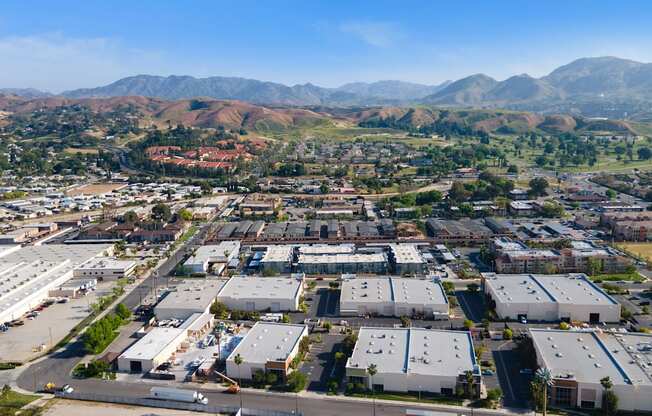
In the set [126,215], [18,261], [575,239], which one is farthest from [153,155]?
[575,239]

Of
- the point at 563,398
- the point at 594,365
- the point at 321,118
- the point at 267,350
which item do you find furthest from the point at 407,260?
the point at 321,118

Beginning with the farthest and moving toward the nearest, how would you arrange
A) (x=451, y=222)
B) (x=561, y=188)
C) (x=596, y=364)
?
(x=561, y=188)
(x=451, y=222)
(x=596, y=364)

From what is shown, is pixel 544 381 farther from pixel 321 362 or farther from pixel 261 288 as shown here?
pixel 261 288

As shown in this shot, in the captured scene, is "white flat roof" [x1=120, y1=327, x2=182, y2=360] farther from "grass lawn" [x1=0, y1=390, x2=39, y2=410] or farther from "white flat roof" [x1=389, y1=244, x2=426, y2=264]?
"white flat roof" [x1=389, y1=244, x2=426, y2=264]

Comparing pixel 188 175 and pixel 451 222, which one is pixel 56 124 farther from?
pixel 451 222

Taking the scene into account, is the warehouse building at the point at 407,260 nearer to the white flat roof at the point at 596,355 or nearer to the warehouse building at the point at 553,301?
the warehouse building at the point at 553,301

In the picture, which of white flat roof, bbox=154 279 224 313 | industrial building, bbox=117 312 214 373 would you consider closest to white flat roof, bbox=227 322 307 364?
industrial building, bbox=117 312 214 373
